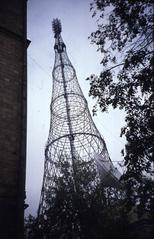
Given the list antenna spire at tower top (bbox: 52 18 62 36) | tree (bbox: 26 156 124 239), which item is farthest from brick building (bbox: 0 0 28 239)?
antenna spire at tower top (bbox: 52 18 62 36)

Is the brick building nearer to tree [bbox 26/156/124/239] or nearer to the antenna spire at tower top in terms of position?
tree [bbox 26/156/124/239]

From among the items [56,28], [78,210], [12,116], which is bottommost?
[78,210]

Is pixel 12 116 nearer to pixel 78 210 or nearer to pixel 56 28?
pixel 78 210

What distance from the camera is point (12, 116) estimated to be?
5215 millimetres

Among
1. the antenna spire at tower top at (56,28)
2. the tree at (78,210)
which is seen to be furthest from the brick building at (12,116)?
the antenna spire at tower top at (56,28)

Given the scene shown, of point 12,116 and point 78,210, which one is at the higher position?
point 12,116

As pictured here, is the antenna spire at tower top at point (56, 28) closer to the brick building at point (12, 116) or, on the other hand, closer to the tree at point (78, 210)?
the tree at point (78, 210)

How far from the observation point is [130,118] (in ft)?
23.0

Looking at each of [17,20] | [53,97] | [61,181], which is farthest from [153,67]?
[53,97]

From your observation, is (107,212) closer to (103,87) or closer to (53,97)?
(103,87)

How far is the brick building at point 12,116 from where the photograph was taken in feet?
14.1

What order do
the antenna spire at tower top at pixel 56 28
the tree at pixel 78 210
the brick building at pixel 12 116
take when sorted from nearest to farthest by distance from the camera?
the brick building at pixel 12 116 < the tree at pixel 78 210 < the antenna spire at tower top at pixel 56 28

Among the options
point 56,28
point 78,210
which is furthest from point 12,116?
point 56,28

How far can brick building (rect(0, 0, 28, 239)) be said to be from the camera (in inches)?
169
